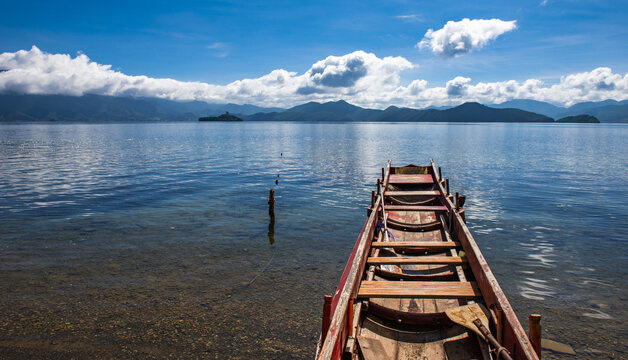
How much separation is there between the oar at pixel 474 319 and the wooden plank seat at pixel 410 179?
15.4 metres

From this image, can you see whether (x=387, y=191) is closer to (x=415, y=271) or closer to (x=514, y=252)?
(x=514, y=252)

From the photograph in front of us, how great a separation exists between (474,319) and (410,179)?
1677 centimetres

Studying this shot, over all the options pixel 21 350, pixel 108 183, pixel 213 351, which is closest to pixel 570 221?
pixel 213 351

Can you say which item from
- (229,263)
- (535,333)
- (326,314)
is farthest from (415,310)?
(229,263)

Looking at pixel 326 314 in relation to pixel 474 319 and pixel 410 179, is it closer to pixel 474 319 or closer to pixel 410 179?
pixel 474 319

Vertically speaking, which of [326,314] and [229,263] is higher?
[326,314]

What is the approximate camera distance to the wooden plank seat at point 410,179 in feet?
73.9

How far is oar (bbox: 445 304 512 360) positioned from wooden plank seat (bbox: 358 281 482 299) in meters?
0.52

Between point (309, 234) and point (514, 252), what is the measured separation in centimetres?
904

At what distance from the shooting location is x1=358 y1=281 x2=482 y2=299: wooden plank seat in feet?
25.6

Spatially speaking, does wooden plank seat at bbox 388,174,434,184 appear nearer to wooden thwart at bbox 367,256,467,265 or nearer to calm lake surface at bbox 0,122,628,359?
calm lake surface at bbox 0,122,628,359

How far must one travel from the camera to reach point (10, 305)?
1059 centimetres

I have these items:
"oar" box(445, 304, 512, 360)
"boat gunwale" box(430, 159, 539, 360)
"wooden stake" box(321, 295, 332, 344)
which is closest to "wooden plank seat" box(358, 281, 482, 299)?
"boat gunwale" box(430, 159, 539, 360)

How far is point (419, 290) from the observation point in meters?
7.96
